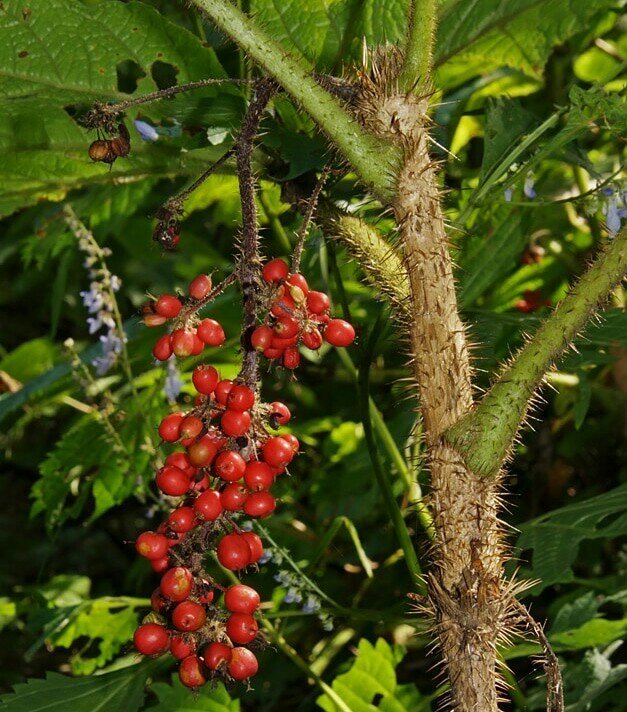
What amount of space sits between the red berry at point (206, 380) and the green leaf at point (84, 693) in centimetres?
60

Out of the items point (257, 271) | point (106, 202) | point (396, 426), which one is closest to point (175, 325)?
point (257, 271)

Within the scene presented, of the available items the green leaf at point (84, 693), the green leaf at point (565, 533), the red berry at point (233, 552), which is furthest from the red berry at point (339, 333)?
the green leaf at point (84, 693)

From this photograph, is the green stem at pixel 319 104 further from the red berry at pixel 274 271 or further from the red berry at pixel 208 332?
the red berry at pixel 208 332

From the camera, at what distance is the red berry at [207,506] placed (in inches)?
30.9

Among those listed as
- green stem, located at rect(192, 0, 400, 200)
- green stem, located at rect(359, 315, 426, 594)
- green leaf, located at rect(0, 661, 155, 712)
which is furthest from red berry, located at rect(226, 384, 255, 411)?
green leaf, located at rect(0, 661, 155, 712)

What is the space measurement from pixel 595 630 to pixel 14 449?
6.87 ft

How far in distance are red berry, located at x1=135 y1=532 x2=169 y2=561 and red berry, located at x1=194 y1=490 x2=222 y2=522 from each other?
0.06 m

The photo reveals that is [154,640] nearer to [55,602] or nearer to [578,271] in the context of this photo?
[55,602]

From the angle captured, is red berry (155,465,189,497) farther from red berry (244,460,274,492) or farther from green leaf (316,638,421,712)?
green leaf (316,638,421,712)

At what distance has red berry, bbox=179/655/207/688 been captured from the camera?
2.63ft

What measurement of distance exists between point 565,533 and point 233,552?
60cm

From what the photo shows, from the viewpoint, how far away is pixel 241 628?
0.83m

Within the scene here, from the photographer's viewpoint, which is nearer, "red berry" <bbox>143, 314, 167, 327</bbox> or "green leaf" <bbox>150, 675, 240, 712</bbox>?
"red berry" <bbox>143, 314, 167, 327</bbox>

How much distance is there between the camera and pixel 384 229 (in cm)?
144
